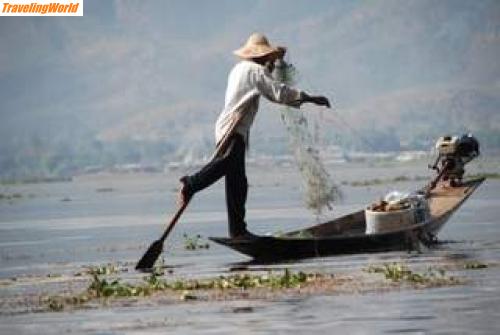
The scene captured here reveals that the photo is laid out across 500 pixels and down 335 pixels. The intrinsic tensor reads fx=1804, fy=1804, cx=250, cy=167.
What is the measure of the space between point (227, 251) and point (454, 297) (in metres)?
11.8

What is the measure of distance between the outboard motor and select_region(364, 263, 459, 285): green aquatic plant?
372 inches

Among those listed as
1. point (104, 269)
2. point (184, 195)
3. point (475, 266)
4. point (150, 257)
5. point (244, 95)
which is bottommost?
point (475, 266)

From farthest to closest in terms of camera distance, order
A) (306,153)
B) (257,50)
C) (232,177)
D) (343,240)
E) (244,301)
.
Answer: (306,153), (343,240), (257,50), (232,177), (244,301)

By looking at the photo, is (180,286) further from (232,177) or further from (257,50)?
(257,50)

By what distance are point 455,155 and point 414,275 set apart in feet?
36.7

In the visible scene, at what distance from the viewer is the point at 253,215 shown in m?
51.2

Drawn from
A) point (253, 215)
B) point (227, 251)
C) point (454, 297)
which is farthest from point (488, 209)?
point (454, 297)

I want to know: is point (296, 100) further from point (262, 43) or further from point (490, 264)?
point (490, 264)

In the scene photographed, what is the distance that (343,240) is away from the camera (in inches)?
1046

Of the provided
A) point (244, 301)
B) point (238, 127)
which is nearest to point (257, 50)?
point (238, 127)

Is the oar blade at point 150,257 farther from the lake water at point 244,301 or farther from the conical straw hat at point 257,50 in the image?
the conical straw hat at point 257,50

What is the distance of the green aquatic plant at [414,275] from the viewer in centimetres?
2086

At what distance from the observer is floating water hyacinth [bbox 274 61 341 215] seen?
25.8 metres

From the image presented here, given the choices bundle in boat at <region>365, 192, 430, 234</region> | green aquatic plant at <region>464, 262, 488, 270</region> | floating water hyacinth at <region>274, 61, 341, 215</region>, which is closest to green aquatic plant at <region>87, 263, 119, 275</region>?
floating water hyacinth at <region>274, 61, 341, 215</region>
